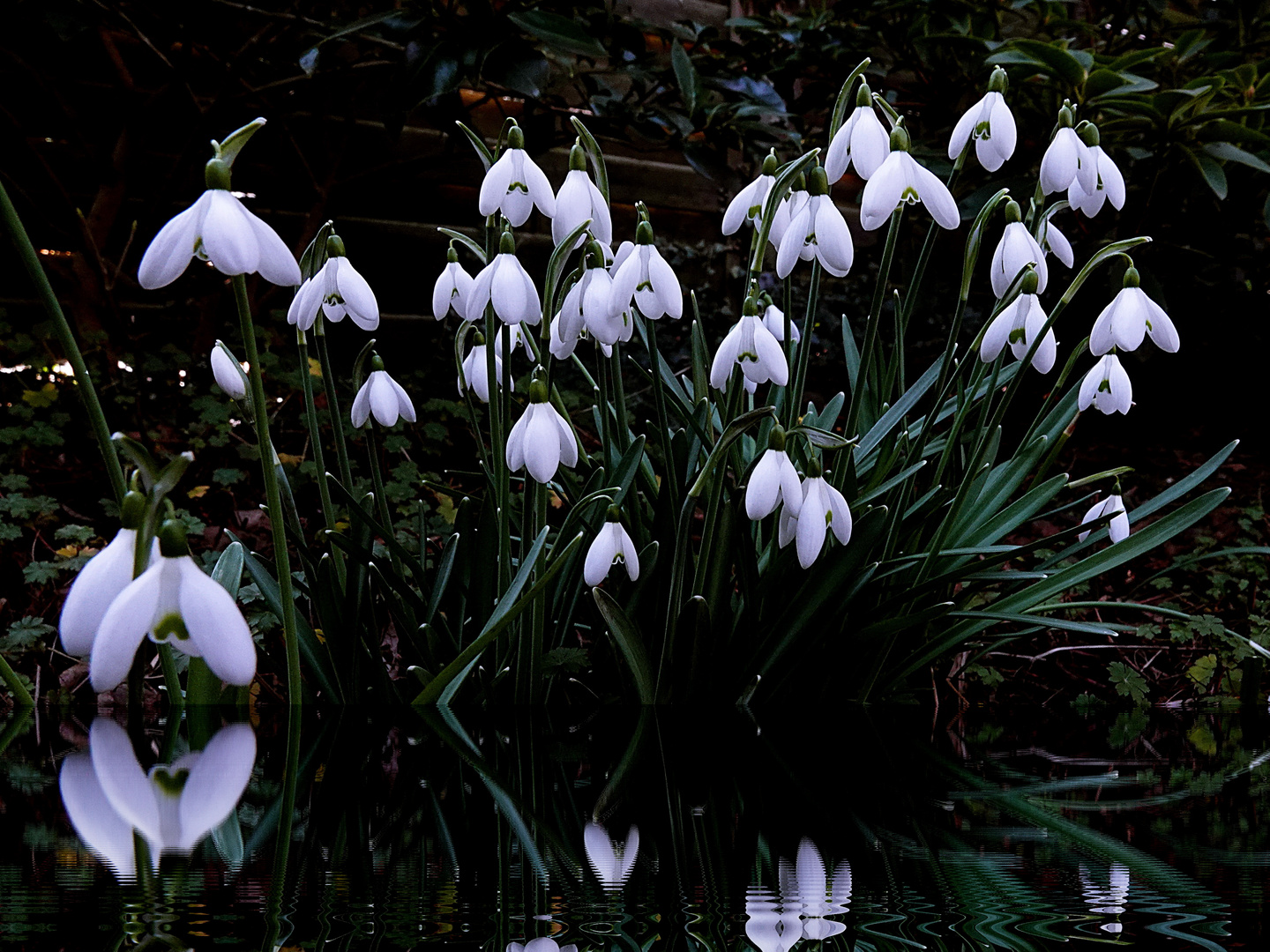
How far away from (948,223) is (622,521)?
28.8 inches

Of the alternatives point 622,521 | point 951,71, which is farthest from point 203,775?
point 951,71

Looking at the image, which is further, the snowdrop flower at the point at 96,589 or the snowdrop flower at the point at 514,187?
the snowdrop flower at the point at 514,187

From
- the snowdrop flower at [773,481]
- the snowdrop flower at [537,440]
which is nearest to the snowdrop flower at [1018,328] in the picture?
the snowdrop flower at [773,481]

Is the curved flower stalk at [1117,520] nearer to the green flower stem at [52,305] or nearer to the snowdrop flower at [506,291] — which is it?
the snowdrop flower at [506,291]

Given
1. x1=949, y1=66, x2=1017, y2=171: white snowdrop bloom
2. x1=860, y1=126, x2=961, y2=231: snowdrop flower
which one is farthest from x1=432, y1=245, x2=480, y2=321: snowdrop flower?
x1=949, y1=66, x2=1017, y2=171: white snowdrop bloom

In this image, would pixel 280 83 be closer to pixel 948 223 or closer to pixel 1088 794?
pixel 948 223

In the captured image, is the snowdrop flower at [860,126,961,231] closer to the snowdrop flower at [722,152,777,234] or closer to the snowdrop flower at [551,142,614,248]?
the snowdrop flower at [722,152,777,234]

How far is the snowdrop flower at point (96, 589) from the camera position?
2.36ft

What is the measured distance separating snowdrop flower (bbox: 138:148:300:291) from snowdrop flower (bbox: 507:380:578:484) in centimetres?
46

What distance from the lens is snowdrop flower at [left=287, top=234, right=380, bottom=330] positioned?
4.60 feet

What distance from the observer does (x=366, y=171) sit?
153 inches

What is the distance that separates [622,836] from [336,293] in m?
0.92

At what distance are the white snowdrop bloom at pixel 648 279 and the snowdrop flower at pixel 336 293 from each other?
1.13 ft

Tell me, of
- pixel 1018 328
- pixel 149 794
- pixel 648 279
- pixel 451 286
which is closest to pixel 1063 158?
pixel 1018 328
